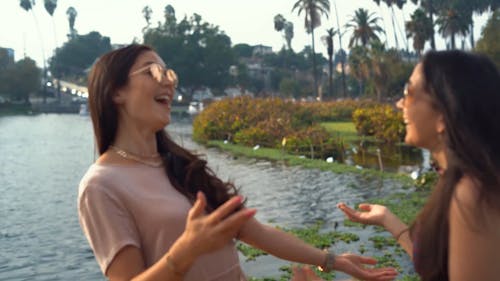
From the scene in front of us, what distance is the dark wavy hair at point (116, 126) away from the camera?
8.45ft

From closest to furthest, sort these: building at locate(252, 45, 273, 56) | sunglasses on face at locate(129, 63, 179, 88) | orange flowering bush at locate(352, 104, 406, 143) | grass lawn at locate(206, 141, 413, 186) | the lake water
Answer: sunglasses on face at locate(129, 63, 179, 88) < the lake water < grass lawn at locate(206, 141, 413, 186) < orange flowering bush at locate(352, 104, 406, 143) < building at locate(252, 45, 273, 56)

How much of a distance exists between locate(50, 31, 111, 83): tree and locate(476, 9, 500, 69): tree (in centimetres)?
7847

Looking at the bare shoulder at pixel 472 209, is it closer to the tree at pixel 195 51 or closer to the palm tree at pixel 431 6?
the palm tree at pixel 431 6

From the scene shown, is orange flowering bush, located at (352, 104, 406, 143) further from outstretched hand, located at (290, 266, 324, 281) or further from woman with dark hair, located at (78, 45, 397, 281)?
outstretched hand, located at (290, 266, 324, 281)

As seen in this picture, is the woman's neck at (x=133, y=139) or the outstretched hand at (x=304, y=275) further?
the woman's neck at (x=133, y=139)

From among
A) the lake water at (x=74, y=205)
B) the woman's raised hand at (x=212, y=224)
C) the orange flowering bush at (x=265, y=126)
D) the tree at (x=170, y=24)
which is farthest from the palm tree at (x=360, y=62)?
the woman's raised hand at (x=212, y=224)

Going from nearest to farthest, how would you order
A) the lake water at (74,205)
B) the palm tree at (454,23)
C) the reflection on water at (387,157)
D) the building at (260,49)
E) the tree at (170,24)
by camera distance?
the lake water at (74,205) < the reflection on water at (387,157) < the palm tree at (454,23) < the tree at (170,24) < the building at (260,49)

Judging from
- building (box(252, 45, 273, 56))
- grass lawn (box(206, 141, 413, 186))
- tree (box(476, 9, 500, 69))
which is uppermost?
building (box(252, 45, 273, 56))

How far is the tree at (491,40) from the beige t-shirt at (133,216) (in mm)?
33814

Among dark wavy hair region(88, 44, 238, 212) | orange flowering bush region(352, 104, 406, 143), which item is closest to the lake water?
dark wavy hair region(88, 44, 238, 212)

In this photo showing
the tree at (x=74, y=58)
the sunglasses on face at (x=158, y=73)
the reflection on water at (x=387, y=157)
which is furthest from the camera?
the tree at (x=74, y=58)

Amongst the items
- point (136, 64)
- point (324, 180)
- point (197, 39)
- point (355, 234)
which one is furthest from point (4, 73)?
point (136, 64)

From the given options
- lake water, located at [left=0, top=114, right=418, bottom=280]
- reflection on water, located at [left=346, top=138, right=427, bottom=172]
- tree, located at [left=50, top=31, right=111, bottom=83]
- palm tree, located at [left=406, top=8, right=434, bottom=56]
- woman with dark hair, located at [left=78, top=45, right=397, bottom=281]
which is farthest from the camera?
tree, located at [left=50, top=31, right=111, bottom=83]

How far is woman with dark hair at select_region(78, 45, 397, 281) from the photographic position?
234cm
